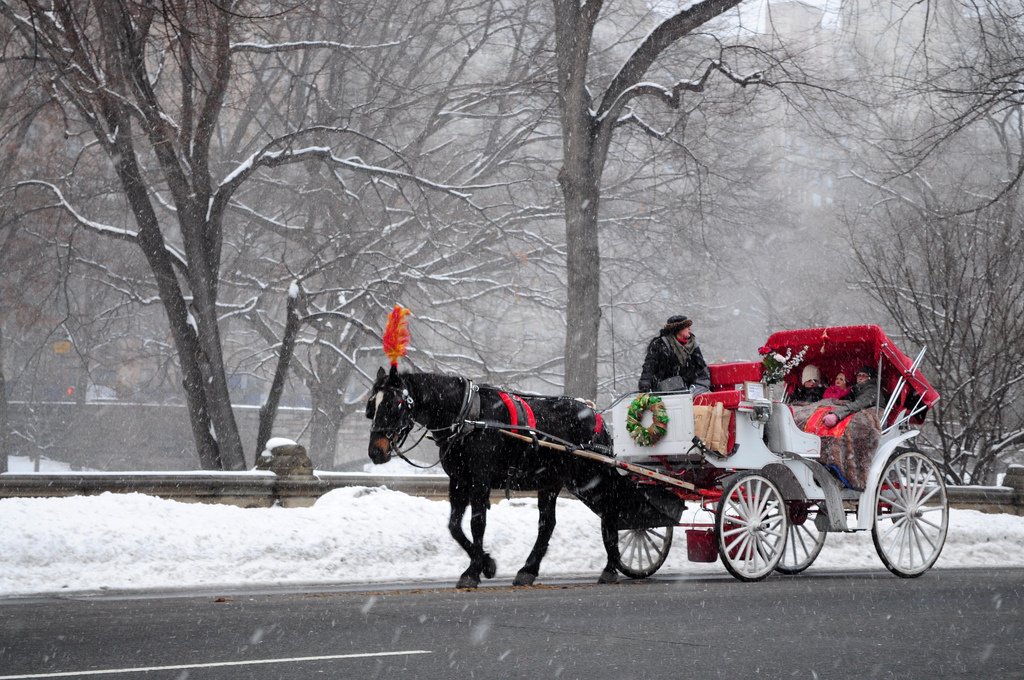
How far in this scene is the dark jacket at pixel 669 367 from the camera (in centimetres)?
1200

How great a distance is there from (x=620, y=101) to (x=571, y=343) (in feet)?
14.3

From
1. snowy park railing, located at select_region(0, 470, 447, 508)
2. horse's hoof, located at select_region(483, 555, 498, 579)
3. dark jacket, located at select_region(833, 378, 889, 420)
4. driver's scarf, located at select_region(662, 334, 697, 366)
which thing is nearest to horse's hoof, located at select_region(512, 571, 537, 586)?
horse's hoof, located at select_region(483, 555, 498, 579)

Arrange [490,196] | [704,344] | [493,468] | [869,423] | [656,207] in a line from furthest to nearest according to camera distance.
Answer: [704,344] → [490,196] → [656,207] → [869,423] → [493,468]

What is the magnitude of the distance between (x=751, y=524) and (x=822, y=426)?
1.59 metres

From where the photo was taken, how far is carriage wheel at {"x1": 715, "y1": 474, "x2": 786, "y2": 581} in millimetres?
10938

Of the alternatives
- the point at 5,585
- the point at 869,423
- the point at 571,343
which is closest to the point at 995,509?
the point at 571,343

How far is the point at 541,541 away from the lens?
37.1 ft

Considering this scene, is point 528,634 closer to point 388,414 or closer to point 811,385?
point 388,414

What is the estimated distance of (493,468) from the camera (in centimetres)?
1092

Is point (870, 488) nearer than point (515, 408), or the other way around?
point (515, 408)

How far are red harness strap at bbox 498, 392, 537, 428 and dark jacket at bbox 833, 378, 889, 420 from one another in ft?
10.8

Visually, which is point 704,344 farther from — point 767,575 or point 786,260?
point 767,575

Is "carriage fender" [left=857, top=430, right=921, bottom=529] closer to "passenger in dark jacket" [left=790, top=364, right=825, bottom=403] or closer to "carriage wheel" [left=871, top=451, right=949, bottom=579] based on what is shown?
"carriage wheel" [left=871, top=451, right=949, bottom=579]

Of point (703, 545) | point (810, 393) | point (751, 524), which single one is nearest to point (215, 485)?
point (703, 545)
